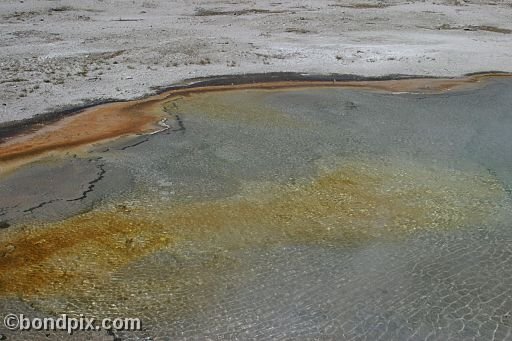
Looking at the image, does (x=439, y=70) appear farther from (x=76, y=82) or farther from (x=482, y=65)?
(x=76, y=82)

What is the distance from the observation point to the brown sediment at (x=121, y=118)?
6.93m

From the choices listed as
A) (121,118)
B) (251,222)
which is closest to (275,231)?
(251,222)

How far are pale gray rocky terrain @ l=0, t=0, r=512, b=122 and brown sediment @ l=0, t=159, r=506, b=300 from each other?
12.4 feet

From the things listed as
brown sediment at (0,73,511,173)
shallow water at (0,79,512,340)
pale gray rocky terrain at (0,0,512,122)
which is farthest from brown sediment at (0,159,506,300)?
pale gray rocky terrain at (0,0,512,122)

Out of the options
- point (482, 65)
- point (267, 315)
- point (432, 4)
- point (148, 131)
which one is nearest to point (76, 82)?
point (148, 131)

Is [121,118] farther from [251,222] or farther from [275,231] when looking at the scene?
[275,231]

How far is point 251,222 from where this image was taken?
5.27 metres

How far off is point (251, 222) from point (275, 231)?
278 mm

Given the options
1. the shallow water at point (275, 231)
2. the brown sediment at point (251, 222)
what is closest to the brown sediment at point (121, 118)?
the shallow water at point (275, 231)

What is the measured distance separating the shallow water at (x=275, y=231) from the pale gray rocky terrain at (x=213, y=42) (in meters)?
2.95

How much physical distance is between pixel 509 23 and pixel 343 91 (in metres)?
10.8

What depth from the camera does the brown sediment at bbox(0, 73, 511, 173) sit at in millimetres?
6930

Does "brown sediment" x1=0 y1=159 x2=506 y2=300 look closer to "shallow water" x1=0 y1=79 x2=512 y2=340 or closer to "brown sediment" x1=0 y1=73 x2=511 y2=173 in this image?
→ "shallow water" x1=0 y1=79 x2=512 y2=340

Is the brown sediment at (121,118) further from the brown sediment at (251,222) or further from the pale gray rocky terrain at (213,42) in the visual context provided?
the brown sediment at (251,222)
